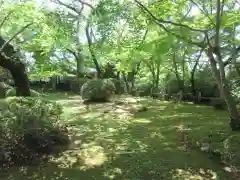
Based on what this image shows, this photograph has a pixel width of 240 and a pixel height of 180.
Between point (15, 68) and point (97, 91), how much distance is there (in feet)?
14.7

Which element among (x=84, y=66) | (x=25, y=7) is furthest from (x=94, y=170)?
(x=84, y=66)

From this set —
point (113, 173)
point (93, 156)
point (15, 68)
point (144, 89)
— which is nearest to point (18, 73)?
point (15, 68)

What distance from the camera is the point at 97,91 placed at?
14.6 metres

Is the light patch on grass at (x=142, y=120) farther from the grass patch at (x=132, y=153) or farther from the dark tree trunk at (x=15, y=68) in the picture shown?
the dark tree trunk at (x=15, y=68)

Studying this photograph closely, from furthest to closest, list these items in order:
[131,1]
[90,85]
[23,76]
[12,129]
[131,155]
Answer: [90,85] → [23,76] → [131,1] → [131,155] → [12,129]

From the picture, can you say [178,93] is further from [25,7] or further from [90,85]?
[25,7]

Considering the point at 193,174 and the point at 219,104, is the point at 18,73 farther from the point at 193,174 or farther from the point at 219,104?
the point at 219,104

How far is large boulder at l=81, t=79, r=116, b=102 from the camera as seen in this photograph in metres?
14.6

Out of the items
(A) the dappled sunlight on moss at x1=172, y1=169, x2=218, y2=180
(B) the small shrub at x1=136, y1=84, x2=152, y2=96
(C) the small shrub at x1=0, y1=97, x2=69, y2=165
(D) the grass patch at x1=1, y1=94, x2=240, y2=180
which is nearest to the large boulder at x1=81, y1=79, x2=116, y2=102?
(D) the grass patch at x1=1, y1=94, x2=240, y2=180

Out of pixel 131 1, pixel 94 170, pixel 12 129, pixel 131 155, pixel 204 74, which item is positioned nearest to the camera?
pixel 94 170

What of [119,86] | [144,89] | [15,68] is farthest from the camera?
[144,89]

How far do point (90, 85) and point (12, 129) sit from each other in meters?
8.82

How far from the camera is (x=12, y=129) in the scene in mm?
6039

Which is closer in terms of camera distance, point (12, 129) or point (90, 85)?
point (12, 129)
